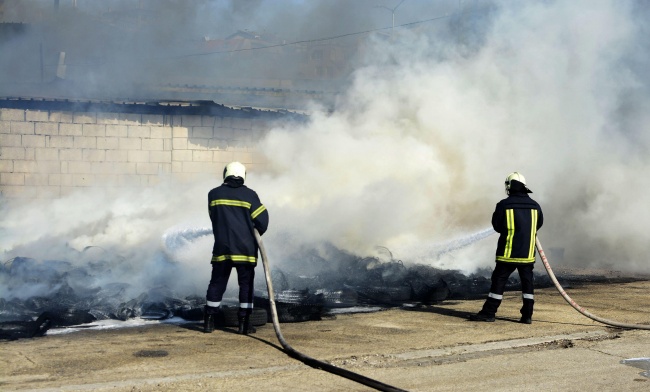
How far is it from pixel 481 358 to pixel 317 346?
4.24 feet

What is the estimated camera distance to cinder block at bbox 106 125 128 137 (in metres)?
15.4

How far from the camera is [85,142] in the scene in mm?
15234

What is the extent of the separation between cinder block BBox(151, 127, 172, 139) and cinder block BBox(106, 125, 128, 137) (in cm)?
54

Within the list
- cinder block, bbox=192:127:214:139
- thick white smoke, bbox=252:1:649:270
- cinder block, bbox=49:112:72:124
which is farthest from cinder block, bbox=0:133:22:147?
thick white smoke, bbox=252:1:649:270

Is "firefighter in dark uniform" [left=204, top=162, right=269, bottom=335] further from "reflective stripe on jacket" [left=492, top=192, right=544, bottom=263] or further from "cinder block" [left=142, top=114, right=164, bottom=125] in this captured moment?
"cinder block" [left=142, top=114, right=164, bottom=125]

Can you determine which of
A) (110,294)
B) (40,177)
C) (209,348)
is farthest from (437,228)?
(40,177)

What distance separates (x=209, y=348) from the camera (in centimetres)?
625

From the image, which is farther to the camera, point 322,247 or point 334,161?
point 334,161

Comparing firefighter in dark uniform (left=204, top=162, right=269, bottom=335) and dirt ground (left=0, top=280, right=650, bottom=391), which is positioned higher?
firefighter in dark uniform (left=204, top=162, right=269, bottom=335)

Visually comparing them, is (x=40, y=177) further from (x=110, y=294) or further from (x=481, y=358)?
(x=481, y=358)

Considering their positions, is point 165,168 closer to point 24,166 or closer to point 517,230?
point 24,166

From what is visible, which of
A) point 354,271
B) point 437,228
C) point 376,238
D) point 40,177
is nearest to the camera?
point 354,271

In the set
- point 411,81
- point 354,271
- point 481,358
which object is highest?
point 411,81

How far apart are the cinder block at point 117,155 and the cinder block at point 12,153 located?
1.56 m
